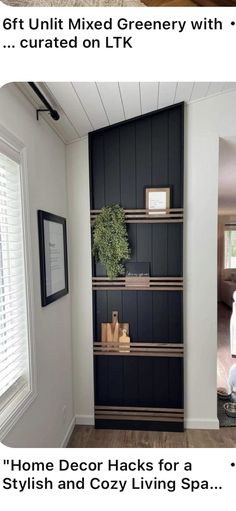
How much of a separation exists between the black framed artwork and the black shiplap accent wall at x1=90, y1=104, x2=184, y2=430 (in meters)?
0.24

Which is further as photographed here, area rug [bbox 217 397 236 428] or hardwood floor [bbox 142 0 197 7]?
area rug [bbox 217 397 236 428]

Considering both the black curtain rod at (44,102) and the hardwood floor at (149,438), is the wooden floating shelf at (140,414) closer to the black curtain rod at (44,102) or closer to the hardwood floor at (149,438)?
the hardwood floor at (149,438)

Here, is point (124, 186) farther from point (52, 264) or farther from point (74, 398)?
point (74, 398)

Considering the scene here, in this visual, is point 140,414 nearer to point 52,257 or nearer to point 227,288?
point 52,257

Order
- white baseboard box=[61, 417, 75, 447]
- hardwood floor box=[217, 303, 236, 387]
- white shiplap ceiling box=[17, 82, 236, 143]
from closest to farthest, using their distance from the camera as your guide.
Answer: white shiplap ceiling box=[17, 82, 236, 143] < white baseboard box=[61, 417, 75, 447] < hardwood floor box=[217, 303, 236, 387]

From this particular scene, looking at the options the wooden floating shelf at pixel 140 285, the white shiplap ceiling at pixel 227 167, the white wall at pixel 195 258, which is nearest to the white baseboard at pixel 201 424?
the white wall at pixel 195 258

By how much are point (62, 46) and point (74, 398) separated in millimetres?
1981

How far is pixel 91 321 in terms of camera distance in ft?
5.87

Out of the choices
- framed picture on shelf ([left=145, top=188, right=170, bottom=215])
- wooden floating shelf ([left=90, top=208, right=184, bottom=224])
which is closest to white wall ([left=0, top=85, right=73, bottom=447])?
wooden floating shelf ([left=90, top=208, right=184, bottom=224])

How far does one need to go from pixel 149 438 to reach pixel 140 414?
0.15 m

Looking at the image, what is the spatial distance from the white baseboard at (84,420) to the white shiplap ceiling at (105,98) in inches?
76.0

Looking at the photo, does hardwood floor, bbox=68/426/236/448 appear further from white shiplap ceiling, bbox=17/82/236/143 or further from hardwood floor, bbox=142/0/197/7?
hardwood floor, bbox=142/0/197/7

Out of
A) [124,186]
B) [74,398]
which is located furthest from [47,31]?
[74,398]

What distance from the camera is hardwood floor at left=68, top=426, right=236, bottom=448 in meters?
1.63
